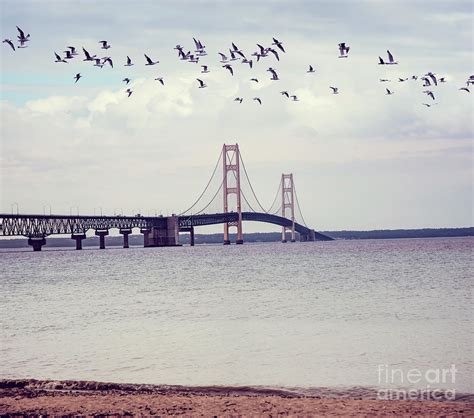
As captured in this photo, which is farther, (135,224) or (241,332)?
(135,224)

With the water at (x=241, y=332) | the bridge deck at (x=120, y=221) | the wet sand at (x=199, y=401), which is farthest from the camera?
the bridge deck at (x=120, y=221)

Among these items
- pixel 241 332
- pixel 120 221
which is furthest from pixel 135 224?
pixel 241 332

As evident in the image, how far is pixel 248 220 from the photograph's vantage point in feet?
462

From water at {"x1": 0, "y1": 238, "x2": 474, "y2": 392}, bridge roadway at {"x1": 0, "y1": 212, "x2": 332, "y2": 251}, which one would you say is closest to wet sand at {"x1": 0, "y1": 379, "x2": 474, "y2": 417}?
water at {"x1": 0, "y1": 238, "x2": 474, "y2": 392}

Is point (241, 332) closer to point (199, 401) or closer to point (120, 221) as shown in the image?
point (199, 401)

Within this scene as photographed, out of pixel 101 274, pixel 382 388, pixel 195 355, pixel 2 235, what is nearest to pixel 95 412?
pixel 382 388

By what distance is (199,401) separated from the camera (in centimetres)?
1495

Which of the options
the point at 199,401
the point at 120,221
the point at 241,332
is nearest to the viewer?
the point at 199,401

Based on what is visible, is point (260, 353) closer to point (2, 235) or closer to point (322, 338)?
point (322, 338)

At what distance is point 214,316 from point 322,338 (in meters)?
7.39

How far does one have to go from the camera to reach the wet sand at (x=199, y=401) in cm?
1389

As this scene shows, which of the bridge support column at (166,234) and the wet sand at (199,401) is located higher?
the bridge support column at (166,234)

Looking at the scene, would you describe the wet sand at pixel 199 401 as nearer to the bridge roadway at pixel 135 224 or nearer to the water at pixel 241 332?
the water at pixel 241 332

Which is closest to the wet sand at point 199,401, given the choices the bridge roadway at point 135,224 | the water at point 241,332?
the water at point 241,332
